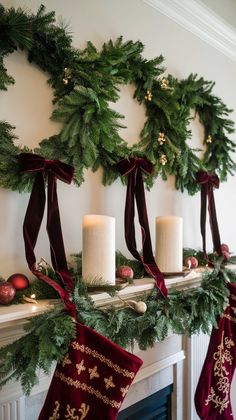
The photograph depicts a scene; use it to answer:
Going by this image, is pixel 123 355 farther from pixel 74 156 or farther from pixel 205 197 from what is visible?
pixel 205 197

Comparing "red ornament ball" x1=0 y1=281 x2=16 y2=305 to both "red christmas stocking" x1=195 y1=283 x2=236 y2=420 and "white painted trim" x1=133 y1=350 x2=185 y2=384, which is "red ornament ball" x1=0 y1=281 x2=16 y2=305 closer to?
"white painted trim" x1=133 y1=350 x2=185 y2=384

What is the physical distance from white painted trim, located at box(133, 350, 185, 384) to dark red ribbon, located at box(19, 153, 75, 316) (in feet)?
2.06

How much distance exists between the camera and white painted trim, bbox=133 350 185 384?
1.38 meters

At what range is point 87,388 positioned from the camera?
931mm

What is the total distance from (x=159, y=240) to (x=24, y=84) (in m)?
0.77

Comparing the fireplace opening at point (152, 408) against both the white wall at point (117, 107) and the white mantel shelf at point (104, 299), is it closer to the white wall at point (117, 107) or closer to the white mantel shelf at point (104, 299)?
the white mantel shelf at point (104, 299)

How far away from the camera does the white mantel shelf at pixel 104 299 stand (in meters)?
0.88

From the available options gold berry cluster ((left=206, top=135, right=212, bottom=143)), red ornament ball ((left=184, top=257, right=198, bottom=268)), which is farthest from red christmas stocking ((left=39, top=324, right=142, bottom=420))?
gold berry cluster ((left=206, top=135, right=212, bottom=143))

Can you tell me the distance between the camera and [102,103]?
3.95 ft

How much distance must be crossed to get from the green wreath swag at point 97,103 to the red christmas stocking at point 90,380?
0.53m

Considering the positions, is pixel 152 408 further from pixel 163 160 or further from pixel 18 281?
pixel 163 160

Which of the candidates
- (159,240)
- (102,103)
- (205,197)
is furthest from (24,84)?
(205,197)

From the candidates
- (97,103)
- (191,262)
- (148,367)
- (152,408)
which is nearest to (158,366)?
(148,367)

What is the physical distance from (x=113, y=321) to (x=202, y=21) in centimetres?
164
